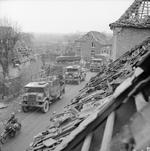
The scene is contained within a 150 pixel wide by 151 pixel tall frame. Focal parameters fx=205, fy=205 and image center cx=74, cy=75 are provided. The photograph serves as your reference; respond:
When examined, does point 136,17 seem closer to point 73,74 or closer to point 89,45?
point 73,74

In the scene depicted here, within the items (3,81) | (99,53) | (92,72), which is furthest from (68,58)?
(3,81)

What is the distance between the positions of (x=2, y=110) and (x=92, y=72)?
72.2ft

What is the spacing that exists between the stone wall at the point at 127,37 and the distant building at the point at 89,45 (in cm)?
3566

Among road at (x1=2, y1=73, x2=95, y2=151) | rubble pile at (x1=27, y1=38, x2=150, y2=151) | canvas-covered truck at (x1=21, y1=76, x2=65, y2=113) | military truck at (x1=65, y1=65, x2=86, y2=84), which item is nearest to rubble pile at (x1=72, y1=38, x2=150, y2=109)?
rubble pile at (x1=27, y1=38, x2=150, y2=151)

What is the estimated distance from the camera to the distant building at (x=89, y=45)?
148 ft

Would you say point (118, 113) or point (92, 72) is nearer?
point (118, 113)

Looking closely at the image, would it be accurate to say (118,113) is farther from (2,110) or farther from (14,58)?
(14,58)

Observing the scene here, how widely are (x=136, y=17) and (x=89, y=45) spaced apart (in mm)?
36565

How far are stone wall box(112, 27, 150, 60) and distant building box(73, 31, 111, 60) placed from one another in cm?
3566

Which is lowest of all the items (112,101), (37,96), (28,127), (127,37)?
(28,127)

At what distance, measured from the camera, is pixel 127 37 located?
9109 mm

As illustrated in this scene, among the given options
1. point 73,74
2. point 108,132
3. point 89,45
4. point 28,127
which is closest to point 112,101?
point 108,132

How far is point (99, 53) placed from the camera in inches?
1832

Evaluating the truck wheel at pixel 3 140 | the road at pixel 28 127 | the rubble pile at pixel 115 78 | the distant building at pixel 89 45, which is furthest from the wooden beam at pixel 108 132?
the distant building at pixel 89 45
